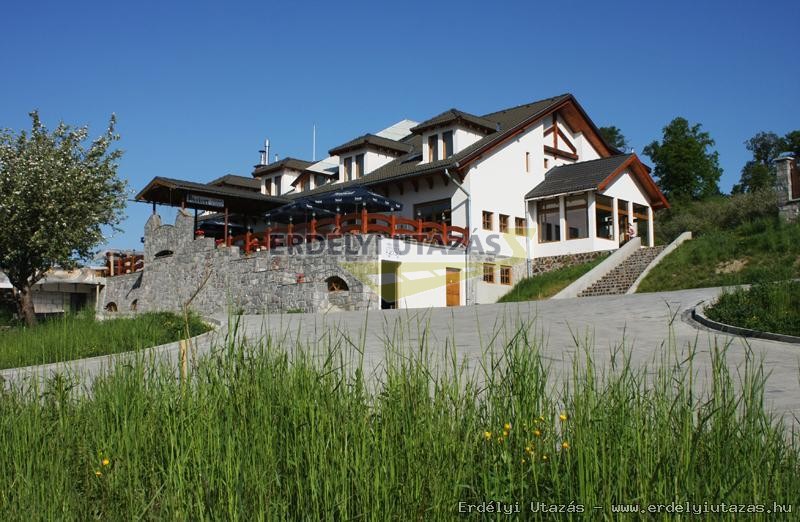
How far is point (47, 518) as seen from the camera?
383cm

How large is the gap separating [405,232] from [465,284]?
Answer: 11.4 ft

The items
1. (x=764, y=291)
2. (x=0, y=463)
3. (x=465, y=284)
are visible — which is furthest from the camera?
(x=465, y=284)

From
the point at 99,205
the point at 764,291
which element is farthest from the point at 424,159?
the point at 764,291

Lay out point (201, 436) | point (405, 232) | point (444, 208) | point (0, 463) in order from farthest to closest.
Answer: point (444, 208) < point (405, 232) < point (0, 463) < point (201, 436)

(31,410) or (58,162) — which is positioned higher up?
(58,162)

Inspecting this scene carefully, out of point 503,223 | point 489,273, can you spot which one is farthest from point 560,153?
point 489,273

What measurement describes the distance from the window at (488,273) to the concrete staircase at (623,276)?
4.27 m

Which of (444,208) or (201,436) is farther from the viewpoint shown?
(444,208)

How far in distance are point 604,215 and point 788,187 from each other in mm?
9380

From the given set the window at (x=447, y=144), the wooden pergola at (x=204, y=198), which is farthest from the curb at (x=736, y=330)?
the wooden pergola at (x=204, y=198)

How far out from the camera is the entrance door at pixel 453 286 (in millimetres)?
26547

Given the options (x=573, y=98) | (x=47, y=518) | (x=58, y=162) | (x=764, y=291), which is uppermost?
(x=573, y=98)

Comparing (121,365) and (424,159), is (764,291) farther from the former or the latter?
(424,159)

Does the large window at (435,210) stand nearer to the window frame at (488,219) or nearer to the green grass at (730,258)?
the window frame at (488,219)
